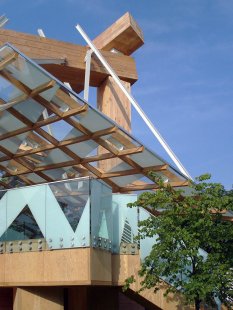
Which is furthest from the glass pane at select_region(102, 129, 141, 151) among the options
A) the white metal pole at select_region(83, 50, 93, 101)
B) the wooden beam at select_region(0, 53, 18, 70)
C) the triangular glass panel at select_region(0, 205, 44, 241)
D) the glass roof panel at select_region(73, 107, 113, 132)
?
the wooden beam at select_region(0, 53, 18, 70)

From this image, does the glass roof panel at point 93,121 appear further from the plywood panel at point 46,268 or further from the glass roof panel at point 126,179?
the plywood panel at point 46,268

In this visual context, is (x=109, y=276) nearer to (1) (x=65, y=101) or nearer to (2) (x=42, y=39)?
(1) (x=65, y=101)

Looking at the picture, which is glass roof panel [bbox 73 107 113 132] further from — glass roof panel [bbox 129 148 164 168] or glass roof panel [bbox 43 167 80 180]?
glass roof panel [bbox 43 167 80 180]

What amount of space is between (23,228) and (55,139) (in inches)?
144

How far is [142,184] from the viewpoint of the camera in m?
19.3

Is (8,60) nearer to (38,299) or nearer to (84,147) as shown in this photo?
(84,147)

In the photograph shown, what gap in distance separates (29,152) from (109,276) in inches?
218

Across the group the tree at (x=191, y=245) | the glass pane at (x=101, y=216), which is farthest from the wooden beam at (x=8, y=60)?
the tree at (x=191, y=245)

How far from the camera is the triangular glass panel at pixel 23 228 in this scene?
45.4ft

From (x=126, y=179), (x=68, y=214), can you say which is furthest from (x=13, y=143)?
(x=68, y=214)

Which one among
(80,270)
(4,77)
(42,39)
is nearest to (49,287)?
(80,270)

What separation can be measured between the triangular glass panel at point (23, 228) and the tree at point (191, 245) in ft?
8.45

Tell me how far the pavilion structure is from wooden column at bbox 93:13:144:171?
0.06 metres

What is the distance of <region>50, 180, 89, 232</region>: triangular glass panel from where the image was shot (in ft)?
43.9
